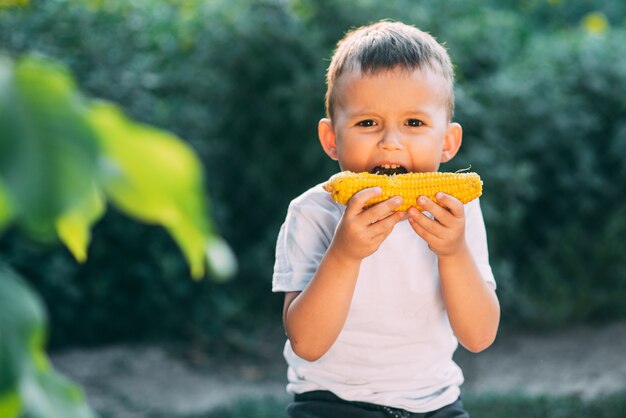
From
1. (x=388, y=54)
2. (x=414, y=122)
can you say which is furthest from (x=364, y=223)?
(x=388, y=54)

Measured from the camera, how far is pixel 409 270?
252 centimetres

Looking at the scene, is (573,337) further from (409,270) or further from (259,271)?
(409,270)

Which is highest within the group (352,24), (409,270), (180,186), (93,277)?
(352,24)

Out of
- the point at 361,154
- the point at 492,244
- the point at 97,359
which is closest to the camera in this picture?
the point at 361,154

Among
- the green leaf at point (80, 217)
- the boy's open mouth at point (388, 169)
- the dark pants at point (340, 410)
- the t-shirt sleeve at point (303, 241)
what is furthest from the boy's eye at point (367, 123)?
the green leaf at point (80, 217)

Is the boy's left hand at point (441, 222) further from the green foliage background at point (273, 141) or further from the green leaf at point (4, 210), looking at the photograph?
the green foliage background at point (273, 141)

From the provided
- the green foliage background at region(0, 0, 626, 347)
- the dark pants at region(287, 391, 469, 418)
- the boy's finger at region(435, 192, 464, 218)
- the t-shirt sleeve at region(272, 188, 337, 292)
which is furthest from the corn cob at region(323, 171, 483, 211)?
the green foliage background at region(0, 0, 626, 347)

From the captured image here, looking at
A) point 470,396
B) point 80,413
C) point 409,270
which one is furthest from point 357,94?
point 470,396

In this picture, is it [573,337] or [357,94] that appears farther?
[573,337]

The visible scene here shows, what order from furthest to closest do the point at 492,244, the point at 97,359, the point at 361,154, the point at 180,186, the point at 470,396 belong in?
1. the point at 492,244
2. the point at 97,359
3. the point at 470,396
4. the point at 361,154
5. the point at 180,186

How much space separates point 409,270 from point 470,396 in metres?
2.79

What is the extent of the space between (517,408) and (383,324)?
2.68 m

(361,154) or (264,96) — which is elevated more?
(264,96)

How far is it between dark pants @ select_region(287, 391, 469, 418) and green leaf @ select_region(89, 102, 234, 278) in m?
1.75
